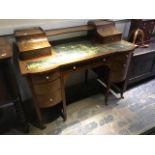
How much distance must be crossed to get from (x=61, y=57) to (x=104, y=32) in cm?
58

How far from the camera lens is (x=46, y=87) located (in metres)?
1.26

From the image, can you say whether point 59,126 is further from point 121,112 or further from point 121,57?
point 121,57

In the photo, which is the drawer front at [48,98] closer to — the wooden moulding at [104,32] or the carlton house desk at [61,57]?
the carlton house desk at [61,57]

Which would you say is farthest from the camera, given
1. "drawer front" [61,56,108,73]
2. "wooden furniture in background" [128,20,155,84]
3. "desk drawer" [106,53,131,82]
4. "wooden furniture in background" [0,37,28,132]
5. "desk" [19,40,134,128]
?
"wooden furniture in background" [128,20,155,84]

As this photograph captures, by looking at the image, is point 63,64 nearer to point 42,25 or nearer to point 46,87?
point 46,87

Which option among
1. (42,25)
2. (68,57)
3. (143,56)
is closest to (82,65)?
(68,57)

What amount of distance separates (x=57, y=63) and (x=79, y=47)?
380 millimetres

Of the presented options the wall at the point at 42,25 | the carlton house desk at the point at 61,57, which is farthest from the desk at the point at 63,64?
the wall at the point at 42,25

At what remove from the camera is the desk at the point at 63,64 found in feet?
3.90

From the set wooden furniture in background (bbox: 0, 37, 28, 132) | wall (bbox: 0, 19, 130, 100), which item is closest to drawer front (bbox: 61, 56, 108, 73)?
wooden furniture in background (bbox: 0, 37, 28, 132)

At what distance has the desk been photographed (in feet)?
3.90

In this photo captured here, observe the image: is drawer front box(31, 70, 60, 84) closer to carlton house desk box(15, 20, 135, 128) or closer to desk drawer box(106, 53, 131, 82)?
carlton house desk box(15, 20, 135, 128)

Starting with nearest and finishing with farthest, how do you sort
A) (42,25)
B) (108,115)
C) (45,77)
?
(45,77), (42,25), (108,115)
